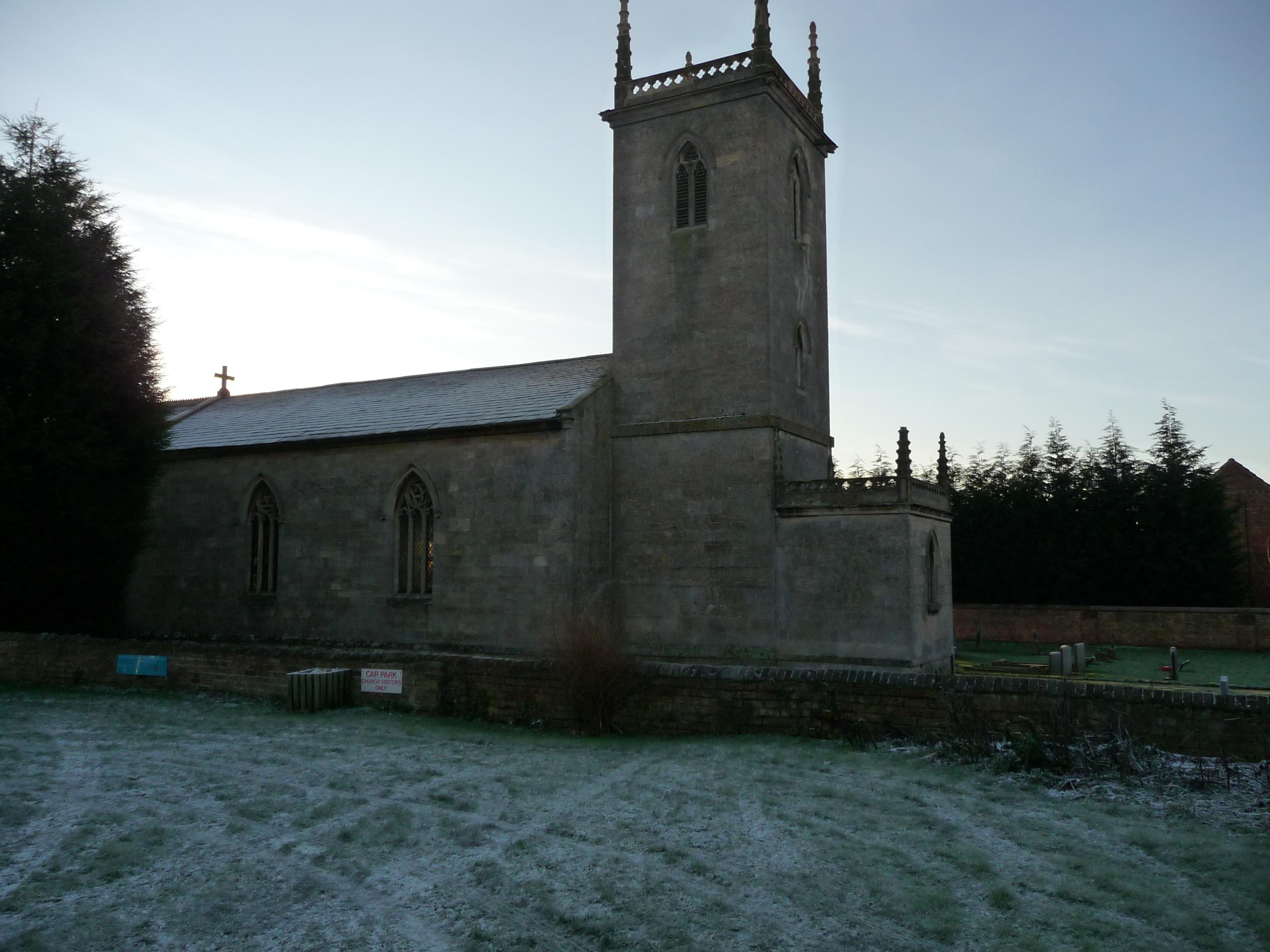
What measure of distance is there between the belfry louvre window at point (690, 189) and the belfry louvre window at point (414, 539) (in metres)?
9.20

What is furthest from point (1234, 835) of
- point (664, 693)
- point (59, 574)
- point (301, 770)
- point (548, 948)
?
point (59, 574)

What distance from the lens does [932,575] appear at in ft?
68.6

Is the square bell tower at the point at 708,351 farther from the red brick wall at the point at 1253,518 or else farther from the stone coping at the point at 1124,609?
the red brick wall at the point at 1253,518

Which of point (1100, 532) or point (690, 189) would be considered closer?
point (690, 189)

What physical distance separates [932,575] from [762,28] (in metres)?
13.6

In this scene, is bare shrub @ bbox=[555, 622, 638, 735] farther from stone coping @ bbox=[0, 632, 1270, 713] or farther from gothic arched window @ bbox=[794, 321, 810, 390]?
gothic arched window @ bbox=[794, 321, 810, 390]

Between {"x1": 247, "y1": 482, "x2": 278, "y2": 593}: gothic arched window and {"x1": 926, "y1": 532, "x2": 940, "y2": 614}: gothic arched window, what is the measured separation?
16815 mm

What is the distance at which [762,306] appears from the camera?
21266 mm

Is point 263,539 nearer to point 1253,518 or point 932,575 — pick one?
point 932,575

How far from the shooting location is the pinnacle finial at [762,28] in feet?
71.7

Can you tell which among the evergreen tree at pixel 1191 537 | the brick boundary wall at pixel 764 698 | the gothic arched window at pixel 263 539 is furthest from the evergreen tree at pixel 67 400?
the evergreen tree at pixel 1191 537

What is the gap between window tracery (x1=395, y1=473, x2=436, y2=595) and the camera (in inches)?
884

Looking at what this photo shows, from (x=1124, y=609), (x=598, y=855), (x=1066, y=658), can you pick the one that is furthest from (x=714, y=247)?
(x=1124, y=609)

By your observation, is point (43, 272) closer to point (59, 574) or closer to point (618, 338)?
point (59, 574)
